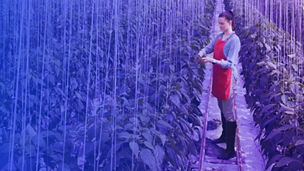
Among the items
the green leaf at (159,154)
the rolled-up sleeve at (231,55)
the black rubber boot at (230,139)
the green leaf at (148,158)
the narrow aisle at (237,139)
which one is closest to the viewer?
the green leaf at (148,158)

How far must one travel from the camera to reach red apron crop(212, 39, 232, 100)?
3.76 m

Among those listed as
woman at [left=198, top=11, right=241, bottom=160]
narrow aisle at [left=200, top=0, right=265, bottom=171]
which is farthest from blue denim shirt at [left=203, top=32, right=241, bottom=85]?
narrow aisle at [left=200, top=0, right=265, bottom=171]

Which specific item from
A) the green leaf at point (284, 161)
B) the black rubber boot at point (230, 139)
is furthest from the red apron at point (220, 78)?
the green leaf at point (284, 161)

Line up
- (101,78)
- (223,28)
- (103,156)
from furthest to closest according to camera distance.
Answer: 1. (101,78)
2. (223,28)
3. (103,156)

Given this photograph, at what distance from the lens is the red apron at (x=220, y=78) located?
3758 mm

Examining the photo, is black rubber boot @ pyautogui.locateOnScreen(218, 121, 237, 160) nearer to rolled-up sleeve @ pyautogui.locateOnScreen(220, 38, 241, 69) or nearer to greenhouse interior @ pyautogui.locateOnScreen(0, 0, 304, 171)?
greenhouse interior @ pyautogui.locateOnScreen(0, 0, 304, 171)

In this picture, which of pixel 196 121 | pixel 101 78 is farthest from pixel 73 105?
pixel 196 121

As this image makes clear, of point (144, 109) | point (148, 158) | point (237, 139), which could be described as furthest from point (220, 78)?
point (148, 158)

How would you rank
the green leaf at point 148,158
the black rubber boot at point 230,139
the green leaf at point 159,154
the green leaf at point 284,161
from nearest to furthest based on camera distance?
the green leaf at point 148,158, the green leaf at point 159,154, the green leaf at point 284,161, the black rubber boot at point 230,139

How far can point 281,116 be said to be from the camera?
11.0 feet

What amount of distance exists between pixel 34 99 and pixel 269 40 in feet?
11.6

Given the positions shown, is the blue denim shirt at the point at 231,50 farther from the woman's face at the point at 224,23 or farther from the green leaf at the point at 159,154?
the green leaf at the point at 159,154

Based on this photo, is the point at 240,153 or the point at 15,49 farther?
the point at 15,49

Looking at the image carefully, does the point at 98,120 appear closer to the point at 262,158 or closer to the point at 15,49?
the point at 262,158
